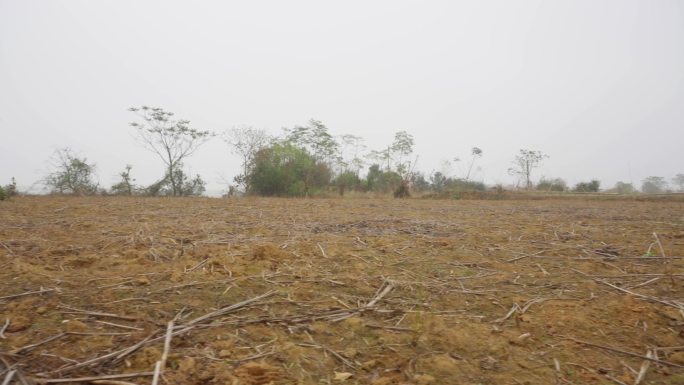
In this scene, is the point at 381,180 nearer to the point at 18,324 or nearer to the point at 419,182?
the point at 419,182

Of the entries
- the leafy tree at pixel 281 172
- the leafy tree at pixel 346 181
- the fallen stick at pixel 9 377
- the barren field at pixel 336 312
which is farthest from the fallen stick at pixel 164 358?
the leafy tree at pixel 346 181

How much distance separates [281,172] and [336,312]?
15.6 metres

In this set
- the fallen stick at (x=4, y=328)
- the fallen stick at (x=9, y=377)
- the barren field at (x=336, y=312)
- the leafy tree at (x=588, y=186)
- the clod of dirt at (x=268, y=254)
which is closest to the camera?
the fallen stick at (x=9, y=377)

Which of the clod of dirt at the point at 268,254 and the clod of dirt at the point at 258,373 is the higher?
the clod of dirt at the point at 268,254

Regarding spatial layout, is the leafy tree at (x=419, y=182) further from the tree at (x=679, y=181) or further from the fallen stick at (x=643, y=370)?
the tree at (x=679, y=181)

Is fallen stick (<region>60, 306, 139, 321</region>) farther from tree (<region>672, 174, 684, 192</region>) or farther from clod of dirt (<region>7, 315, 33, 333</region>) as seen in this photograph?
tree (<region>672, 174, 684, 192</region>)

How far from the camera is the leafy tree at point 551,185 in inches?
943

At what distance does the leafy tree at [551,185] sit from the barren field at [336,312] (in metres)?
22.6

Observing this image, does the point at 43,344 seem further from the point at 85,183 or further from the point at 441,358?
the point at 85,183

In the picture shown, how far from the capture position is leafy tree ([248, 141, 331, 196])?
17.5m

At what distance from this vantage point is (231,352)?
1816 millimetres

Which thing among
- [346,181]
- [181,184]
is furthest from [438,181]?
[181,184]

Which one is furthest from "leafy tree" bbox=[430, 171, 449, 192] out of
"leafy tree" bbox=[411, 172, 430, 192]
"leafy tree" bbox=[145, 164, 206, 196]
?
"leafy tree" bbox=[145, 164, 206, 196]

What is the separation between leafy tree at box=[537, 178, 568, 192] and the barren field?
2262cm
